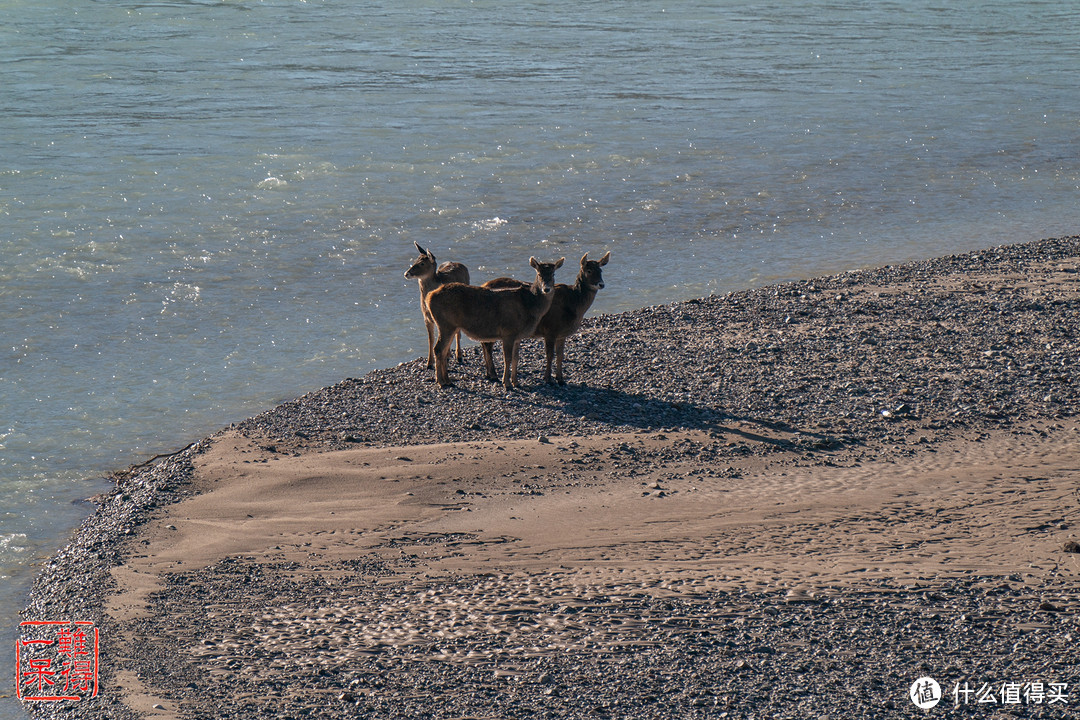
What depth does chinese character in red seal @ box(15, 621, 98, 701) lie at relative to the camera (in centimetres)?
633

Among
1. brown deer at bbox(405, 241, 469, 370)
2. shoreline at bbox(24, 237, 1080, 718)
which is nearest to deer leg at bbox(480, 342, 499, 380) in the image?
shoreline at bbox(24, 237, 1080, 718)

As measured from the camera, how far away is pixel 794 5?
42.9 metres

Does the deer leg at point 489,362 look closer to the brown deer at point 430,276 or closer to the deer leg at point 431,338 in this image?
the brown deer at point 430,276

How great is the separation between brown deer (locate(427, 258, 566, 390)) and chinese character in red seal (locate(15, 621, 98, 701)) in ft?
13.6

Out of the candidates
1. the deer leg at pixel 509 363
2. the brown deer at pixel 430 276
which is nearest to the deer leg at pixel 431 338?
the brown deer at pixel 430 276

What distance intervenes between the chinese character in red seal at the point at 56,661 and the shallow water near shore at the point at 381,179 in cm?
47

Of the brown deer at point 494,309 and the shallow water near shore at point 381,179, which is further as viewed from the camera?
the shallow water near shore at point 381,179

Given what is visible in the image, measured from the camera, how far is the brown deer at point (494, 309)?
9922 mm

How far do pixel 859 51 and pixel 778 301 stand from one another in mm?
24322

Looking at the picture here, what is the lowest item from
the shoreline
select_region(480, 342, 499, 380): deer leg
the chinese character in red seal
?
the chinese character in red seal

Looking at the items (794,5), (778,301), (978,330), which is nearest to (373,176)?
(778,301)

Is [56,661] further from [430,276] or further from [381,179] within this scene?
[381,179]

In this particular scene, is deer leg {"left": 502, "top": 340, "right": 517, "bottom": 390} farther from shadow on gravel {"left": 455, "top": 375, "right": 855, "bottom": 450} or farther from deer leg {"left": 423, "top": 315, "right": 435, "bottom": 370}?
deer leg {"left": 423, "top": 315, "right": 435, "bottom": 370}

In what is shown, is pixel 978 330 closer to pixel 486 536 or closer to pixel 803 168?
pixel 486 536
